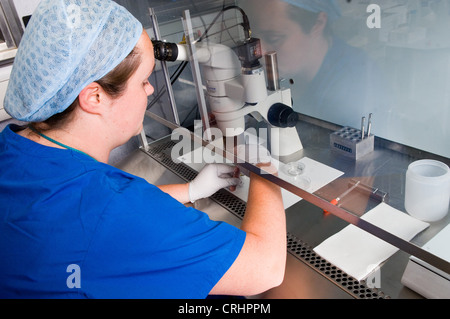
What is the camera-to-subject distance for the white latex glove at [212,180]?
1.19 m

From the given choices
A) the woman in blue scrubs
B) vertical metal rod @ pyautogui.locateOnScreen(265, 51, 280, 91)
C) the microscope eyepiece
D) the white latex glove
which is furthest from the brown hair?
the white latex glove

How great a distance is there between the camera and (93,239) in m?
0.61

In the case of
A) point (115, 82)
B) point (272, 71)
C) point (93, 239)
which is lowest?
point (93, 239)

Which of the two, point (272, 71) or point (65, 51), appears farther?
point (272, 71)

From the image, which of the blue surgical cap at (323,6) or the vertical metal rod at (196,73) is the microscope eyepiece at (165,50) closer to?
the vertical metal rod at (196,73)

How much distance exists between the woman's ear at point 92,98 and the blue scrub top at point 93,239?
0.10 metres

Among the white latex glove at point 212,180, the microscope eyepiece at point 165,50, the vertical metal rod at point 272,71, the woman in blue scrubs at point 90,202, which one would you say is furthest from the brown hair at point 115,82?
the white latex glove at point 212,180

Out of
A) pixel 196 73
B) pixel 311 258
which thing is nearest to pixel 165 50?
pixel 196 73

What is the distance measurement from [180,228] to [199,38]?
25.3 inches

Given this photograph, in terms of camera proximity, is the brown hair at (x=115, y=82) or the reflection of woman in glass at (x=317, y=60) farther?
the reflection of woman in glass at (x=317, y=60)

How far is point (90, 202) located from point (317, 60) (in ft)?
2.37

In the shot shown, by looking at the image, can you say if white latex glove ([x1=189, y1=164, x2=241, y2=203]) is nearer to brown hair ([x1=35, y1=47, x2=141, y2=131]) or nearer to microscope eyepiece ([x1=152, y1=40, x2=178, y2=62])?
microscope eyepiece ([x1=152, y1=40, x2=178, y2=62])

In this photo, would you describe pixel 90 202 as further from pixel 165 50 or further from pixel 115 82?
pixel 165 50
